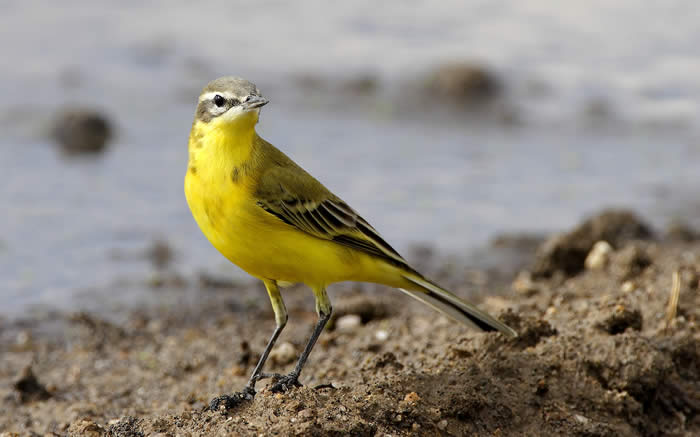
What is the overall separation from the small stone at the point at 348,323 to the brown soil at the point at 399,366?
1 cm

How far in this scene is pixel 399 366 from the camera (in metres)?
5.45

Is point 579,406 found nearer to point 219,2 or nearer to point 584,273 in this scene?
point 584,273

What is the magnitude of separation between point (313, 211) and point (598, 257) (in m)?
3.50

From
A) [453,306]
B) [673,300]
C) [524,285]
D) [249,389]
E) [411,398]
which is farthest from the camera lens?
[524,285]

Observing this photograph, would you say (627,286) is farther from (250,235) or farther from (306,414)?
(306,414)

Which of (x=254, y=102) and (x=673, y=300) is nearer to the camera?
(x=254, y=102)

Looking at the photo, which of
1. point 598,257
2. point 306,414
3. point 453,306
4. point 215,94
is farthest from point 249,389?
point 598,257

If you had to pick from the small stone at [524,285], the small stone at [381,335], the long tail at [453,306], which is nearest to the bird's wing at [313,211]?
the long tail at [453,306]

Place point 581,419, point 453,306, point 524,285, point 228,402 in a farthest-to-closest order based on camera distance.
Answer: point 524,285, point 453,306, point 581,419, point 228,402

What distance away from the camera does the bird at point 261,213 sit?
485 centimetres

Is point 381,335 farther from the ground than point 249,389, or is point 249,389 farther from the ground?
point 249,389

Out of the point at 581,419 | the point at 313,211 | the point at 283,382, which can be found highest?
the point at 313,211

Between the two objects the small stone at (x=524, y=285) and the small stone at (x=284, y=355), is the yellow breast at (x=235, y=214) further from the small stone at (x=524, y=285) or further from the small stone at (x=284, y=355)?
the small stone at (x=524, y=285)

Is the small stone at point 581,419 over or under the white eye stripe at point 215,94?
under
